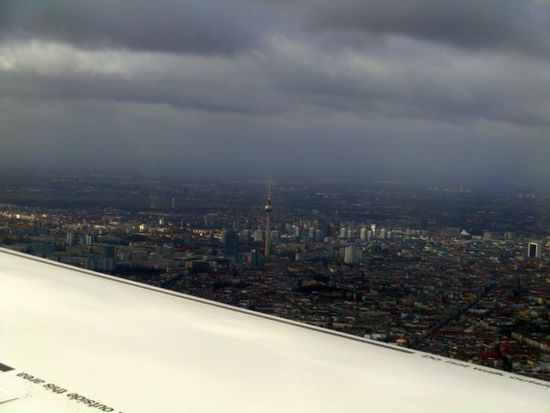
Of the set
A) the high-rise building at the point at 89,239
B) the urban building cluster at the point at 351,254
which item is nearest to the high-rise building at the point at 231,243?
the urban building cluster at the point at 351,254

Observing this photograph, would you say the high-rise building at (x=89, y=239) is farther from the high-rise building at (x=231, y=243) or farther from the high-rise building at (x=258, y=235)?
the high-rise building at (x=258, y=235)

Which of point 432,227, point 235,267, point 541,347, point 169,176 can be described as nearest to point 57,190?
point 169,176

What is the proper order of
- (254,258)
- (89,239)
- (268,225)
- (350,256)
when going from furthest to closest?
(89,239) → (268,225) → (254,258) → (350,256)

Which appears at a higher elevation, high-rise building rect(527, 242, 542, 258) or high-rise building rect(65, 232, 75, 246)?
high-rise building rect(527, 242, 542, 258)

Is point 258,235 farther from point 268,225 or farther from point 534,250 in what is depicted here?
point 534,250

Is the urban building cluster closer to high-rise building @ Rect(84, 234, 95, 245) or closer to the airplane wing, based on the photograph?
high-rise building @ Rect(84, 234, 95, 245)

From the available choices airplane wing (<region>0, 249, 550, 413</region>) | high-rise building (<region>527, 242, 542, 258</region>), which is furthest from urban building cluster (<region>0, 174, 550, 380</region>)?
airplane wing (<region>0, 249, 550, 413</region>)

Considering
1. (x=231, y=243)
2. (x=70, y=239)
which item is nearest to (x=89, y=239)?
(x=70, y=239)
